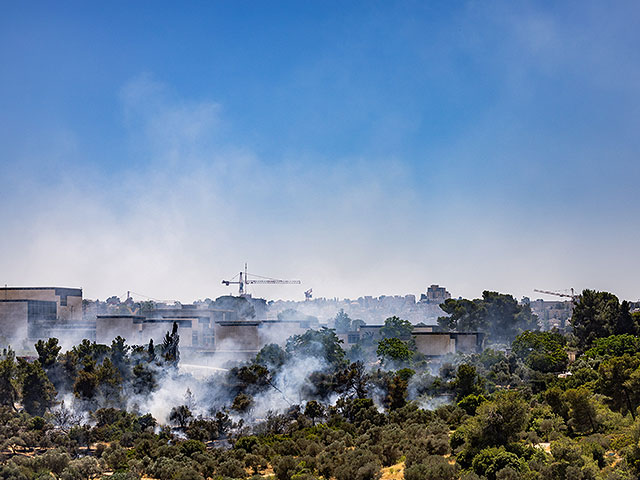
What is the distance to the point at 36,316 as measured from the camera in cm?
8894

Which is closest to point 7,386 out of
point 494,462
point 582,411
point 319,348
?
point 319,348

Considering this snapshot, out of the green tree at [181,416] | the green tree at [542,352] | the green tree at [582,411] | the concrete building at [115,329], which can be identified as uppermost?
the concrete building at [115,329]

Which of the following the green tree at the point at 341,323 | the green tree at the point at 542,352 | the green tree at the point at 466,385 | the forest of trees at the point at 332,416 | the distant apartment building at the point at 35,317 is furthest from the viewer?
the green tree at the point at 341,323

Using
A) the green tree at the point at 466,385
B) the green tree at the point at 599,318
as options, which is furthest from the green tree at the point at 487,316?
the green tree at the point at 466,385

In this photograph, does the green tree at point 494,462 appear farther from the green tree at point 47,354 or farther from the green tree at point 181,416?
the green tree at point 47,354

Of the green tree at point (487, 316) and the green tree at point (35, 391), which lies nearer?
the green tree at point (35, 391)

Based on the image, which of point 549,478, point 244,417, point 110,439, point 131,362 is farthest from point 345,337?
point 549,478

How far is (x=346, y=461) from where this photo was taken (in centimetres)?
3038

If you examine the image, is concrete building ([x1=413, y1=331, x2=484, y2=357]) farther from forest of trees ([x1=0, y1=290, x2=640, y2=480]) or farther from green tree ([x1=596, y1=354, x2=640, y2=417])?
green tree ([x1=596, y1=354, x2=640, y2=417])

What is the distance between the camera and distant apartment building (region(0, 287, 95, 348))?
283ft

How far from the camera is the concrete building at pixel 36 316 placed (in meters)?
86.2

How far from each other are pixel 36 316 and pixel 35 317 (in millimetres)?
330

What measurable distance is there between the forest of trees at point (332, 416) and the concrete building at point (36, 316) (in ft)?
108

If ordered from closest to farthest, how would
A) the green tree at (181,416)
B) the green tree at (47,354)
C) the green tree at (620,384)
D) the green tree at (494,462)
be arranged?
1. the green tree at (494,462)
2. the green tree at (620,384)
3. the green tree at (181,416)
4. the green tree at (47,354)
